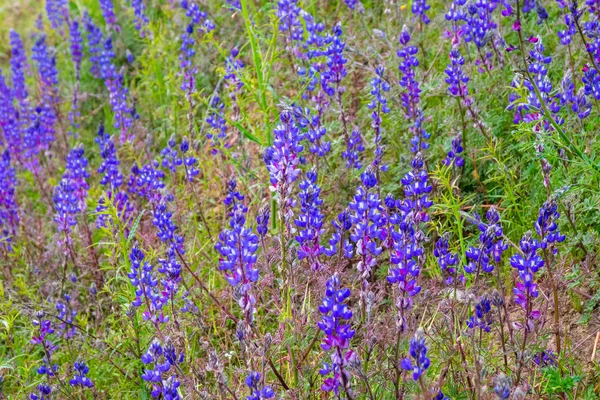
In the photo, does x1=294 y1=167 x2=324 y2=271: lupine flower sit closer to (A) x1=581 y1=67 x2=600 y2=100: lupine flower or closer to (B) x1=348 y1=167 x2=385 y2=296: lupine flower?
(B) x1=348 y1=167 x2=385 y2=296: lupine flower

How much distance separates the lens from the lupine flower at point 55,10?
23.9 ft

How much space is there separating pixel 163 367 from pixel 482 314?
122 centimetres

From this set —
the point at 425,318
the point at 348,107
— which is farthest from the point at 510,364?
the point at 348,107

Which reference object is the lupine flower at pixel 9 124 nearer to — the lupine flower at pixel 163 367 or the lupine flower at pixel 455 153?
the lupine flower at pixel 163 367

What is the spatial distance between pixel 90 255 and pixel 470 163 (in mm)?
2334

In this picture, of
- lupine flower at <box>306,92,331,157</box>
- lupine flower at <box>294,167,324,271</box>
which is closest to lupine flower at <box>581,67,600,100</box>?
lupine flower at <box>306,92,331,157</box>

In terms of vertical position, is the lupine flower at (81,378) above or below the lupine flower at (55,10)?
below

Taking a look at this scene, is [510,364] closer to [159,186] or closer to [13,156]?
[159,186]

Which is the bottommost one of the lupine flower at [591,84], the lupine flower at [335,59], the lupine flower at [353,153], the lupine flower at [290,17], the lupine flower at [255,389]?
the lupine flower at [255,389]

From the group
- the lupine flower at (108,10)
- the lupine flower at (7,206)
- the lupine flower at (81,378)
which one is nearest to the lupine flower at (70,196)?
the lupine flower at (7,206)

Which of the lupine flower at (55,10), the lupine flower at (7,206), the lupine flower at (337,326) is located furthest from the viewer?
the lupine flower at (55,10)

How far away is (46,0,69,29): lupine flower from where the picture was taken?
7285mm

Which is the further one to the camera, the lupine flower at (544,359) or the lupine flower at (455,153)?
the lupine flower at (455,153)

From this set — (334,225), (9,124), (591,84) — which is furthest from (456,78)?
(9,124)
